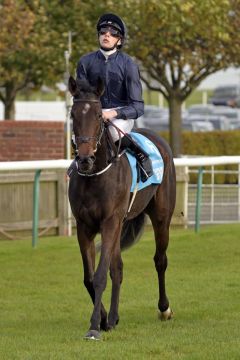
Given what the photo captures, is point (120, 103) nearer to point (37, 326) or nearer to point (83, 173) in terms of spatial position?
point (83, 173)

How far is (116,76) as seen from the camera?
348 inches

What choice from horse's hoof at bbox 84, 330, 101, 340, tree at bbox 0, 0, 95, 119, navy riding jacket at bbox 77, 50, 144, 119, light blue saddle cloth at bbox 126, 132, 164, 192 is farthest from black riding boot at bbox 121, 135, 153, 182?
tree at bbox 0, 0, 95, 119

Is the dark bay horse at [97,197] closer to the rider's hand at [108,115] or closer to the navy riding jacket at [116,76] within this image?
the rider's hand at [108,115]

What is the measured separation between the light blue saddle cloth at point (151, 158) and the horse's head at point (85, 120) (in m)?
0.88

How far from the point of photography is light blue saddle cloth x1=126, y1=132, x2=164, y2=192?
9016 mm

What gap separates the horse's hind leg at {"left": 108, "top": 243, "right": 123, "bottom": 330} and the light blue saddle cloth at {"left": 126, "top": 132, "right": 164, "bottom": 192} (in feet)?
1.65

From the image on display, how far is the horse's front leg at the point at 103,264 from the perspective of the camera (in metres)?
8.07

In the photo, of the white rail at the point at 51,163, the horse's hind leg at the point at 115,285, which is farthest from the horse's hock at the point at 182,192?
the horse's hind leg at the point at 115,285

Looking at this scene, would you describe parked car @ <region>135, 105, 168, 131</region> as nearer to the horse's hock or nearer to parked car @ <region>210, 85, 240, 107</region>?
parked car @ <region>210, 85, 240, 107</region>

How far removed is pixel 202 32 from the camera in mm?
27141

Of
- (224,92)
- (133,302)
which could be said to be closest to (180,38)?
(133,302)

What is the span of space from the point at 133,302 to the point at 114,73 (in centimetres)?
226

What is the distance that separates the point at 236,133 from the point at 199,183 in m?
16.7

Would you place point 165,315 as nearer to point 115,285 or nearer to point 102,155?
point 115,285
